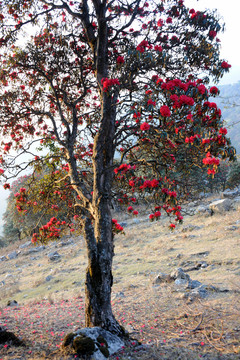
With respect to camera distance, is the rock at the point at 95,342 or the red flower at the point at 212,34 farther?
Result: the red flower at the point at 212,34

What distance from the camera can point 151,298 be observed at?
22.0 feet

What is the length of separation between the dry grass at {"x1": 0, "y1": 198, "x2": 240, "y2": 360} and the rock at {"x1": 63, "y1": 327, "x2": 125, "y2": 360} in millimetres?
163

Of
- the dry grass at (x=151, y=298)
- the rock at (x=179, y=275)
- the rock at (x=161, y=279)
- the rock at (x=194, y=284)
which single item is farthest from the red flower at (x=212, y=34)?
the rock at (x=161, y=279)

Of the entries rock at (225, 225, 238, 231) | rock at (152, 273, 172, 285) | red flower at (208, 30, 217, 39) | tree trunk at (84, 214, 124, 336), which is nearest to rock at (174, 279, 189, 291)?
rock at (152, 273, 172, 285)

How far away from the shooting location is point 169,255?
34.1 feet

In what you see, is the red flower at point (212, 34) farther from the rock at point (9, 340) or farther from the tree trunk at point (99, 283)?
the rock at point (9, 340)

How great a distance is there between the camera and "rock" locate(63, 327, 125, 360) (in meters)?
3.32

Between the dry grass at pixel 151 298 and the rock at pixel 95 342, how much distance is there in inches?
6.4

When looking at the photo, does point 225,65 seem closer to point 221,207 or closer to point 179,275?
point 179,275

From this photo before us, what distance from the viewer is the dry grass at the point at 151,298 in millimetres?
3988

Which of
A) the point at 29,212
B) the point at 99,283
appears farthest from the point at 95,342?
the point at 29,212

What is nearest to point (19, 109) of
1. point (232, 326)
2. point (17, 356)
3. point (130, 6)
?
point (130, 6)

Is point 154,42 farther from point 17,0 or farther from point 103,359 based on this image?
point 103,359

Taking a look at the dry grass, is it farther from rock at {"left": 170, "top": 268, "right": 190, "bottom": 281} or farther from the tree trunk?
the tree trunk
